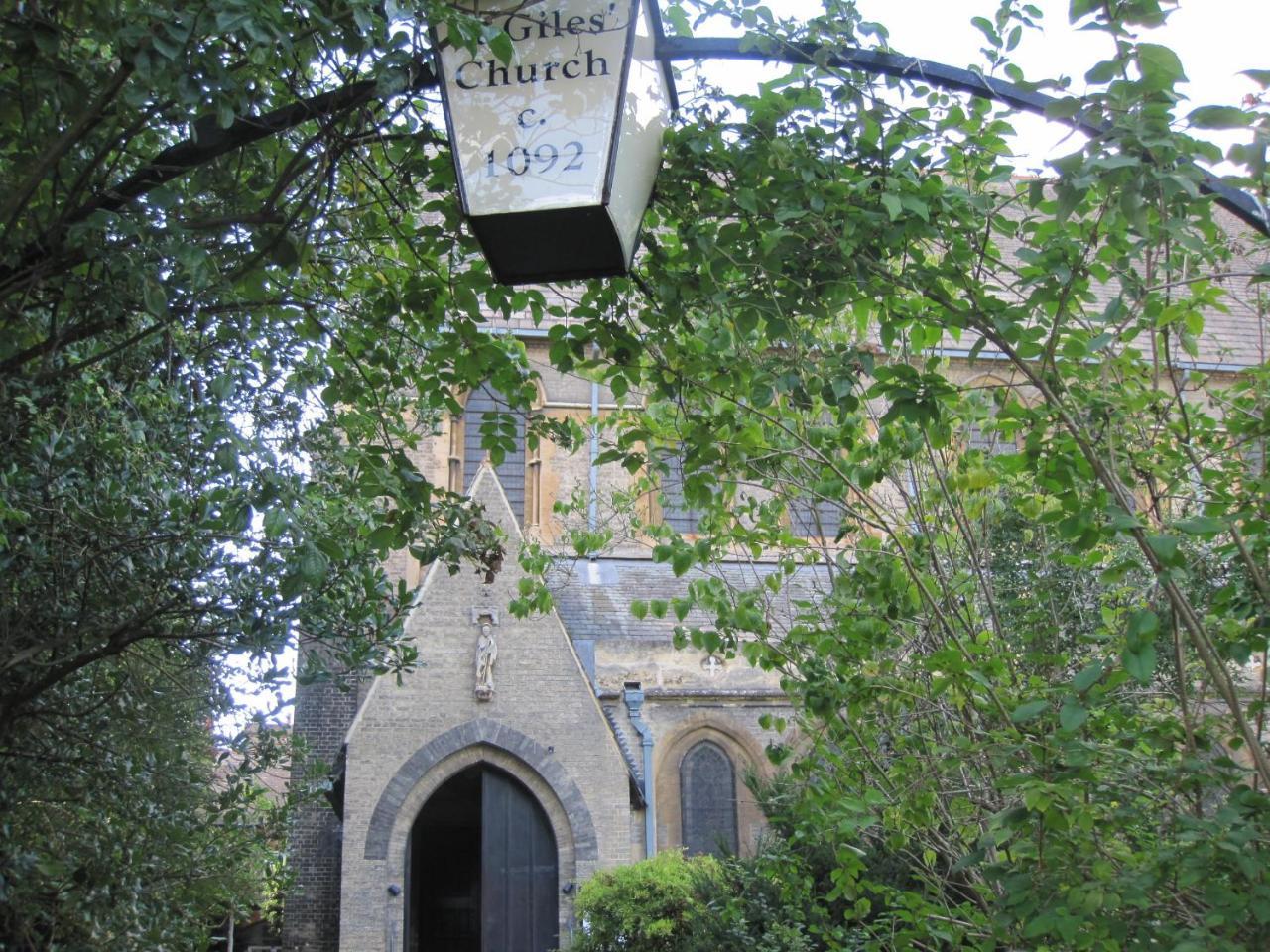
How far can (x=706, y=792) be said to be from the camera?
19828 millimetres

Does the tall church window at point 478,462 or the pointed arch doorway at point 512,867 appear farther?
the tall church window at point 478,462

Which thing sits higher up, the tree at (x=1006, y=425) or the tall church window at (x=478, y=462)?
the tall church window at (x=478, y=462)

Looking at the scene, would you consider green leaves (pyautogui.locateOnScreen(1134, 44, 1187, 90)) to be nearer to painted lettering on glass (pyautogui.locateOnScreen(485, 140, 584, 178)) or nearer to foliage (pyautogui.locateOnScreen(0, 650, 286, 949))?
painted lettering on glass (pyautogui.locateOnScreen(485, 140, 584, 178))

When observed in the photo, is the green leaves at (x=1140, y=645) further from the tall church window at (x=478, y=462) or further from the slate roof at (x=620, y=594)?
the tall church window at (x=478, y=462)

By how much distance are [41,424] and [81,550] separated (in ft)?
3.00

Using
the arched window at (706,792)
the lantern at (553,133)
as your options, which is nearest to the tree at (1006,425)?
the lantern at (553,133)

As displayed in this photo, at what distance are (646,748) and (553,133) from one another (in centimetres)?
1686

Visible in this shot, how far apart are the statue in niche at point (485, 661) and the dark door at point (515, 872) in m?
1.10

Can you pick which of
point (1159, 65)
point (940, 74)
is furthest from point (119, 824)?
point (1159, 65)

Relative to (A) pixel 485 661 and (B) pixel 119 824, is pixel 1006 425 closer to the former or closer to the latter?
(B) pixel 119 824

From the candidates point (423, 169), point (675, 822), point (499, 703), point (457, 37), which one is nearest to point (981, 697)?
point (423, 169)

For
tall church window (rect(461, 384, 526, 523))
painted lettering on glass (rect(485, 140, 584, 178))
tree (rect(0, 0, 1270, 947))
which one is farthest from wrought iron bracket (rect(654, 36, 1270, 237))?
tall church window (rect(461, 384, 526, 523))

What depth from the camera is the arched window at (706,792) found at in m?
19.8

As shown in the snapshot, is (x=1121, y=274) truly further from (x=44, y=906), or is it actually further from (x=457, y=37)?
(x=44, y=906)
